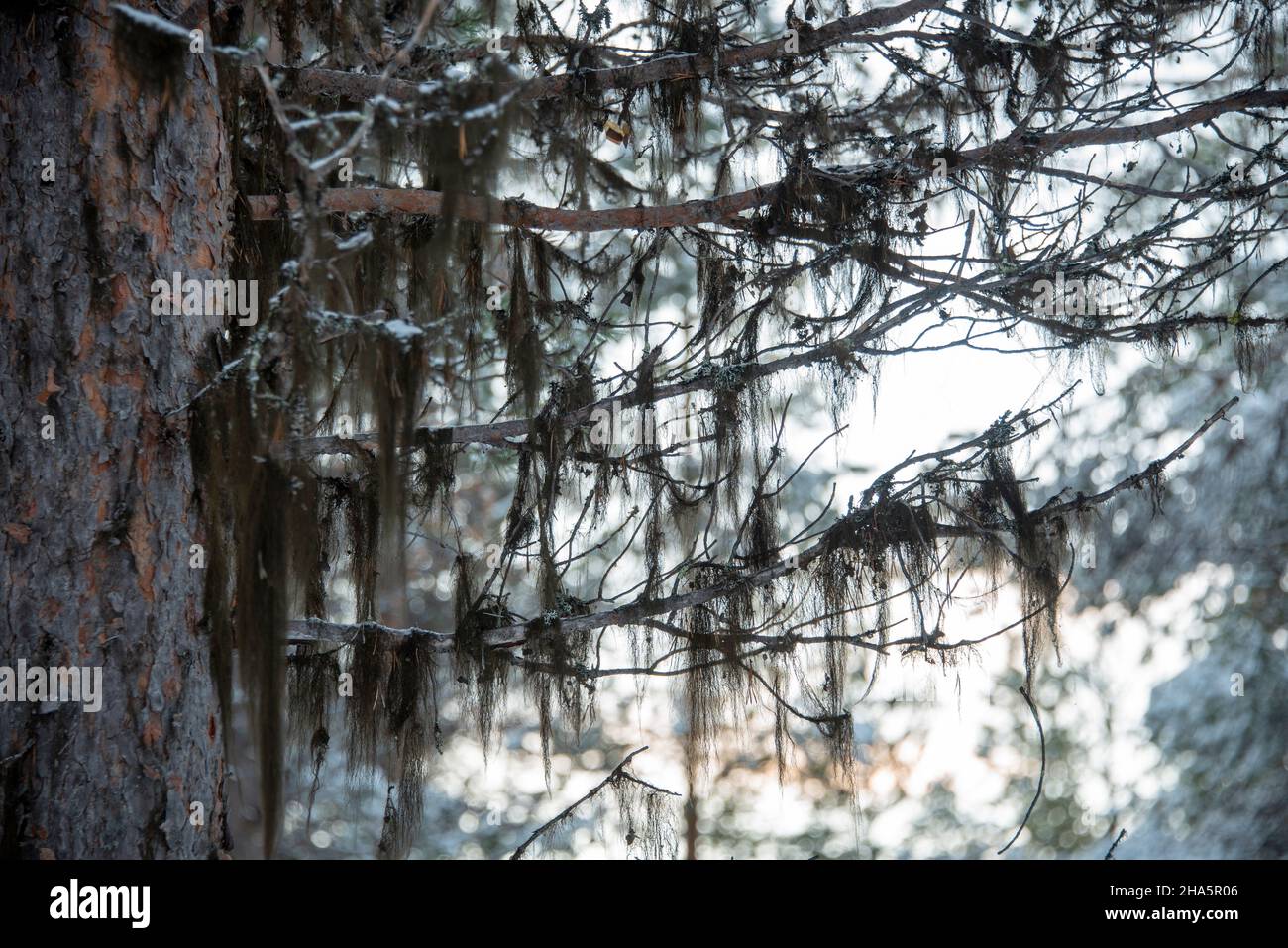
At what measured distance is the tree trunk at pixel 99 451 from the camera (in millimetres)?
2473

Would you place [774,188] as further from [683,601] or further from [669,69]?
[683,601]

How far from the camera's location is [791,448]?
1041cm

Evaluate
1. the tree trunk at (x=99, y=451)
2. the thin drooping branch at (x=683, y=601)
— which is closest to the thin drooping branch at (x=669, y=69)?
the tree trunk at (x=99, y=451)

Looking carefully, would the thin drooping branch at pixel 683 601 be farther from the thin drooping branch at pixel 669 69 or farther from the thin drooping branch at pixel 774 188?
the thin drooping branch at pixel 669 69

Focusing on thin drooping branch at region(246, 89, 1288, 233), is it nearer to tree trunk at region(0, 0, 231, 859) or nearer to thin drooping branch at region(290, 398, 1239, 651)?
tree trunk at region(0, 0, 231, 859)

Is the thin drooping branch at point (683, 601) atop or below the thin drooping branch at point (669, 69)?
below

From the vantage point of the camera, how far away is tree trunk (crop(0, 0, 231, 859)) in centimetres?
247

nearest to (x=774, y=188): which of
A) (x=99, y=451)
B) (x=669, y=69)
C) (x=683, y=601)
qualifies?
(x=669, y=69)

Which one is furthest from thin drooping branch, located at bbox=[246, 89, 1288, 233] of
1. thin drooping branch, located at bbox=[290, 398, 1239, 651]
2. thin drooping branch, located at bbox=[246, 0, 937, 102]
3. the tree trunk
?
thin drooping branch, located at bbox=[290, 398, 1239, 651]

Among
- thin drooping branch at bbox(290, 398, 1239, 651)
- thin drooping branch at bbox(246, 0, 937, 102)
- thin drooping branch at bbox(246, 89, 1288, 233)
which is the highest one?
thin drooping branch at bbox(246, 0, 937, 102)

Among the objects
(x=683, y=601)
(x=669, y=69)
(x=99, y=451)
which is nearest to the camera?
(x=99, y=451)

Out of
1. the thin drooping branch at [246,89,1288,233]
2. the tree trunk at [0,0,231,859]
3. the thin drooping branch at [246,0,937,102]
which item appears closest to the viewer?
the tree trunk at [0,0,231,859]

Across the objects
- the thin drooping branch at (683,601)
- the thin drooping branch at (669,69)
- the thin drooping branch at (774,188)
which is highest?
the thin drooping branch at (669,69)

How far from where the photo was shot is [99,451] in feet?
8.48
